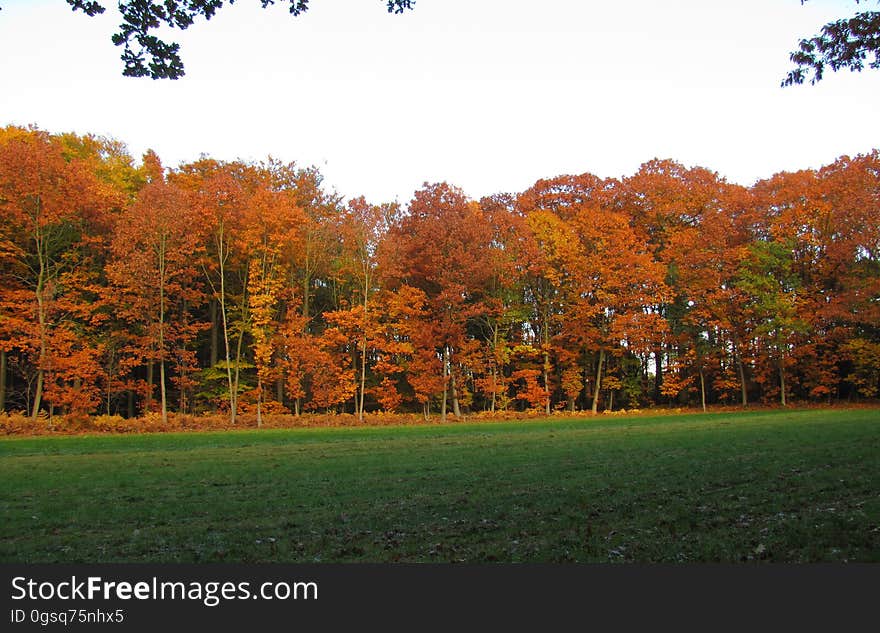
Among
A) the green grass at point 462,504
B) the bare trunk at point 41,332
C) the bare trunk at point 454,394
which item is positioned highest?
the bare trunk at point 41,332

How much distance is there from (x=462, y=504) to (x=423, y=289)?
35.2 m

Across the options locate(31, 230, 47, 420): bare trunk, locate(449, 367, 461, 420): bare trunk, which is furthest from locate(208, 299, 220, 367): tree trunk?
locate(449, 367, 461, 420): bare trunk

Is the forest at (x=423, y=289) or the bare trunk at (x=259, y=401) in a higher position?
the forest at (x=423, y=289)

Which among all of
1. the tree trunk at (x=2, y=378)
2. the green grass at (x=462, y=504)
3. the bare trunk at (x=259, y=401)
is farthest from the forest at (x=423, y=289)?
the green grass at (x=462, y=504)

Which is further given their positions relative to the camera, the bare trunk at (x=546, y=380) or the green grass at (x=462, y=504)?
the bare trunk at (x=546, y=380)

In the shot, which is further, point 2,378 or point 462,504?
point 2,378

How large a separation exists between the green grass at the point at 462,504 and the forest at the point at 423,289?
18.9 metres

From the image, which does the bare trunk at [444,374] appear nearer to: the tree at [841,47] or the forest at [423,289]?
the forest at [423,289]

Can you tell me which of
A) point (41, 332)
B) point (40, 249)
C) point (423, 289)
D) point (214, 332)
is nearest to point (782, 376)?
point (423, 289)

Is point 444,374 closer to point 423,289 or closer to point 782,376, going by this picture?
point 423,289

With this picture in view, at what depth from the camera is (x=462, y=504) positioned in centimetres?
1051

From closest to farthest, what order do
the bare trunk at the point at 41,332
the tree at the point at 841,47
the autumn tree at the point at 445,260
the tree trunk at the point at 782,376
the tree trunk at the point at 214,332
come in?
1. the tree at the point at 841,47
2. the bare trunk at the point at 41,332
3. the tree trunk at the point at 214,332
4. the autumn tree at the point at 445,260
5. the tree trunk at the point at 782,376

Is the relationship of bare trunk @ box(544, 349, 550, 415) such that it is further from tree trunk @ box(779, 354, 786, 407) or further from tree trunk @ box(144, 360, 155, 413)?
tree trunk @ box(144, 360, 155, 413)

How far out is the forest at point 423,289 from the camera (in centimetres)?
3569
